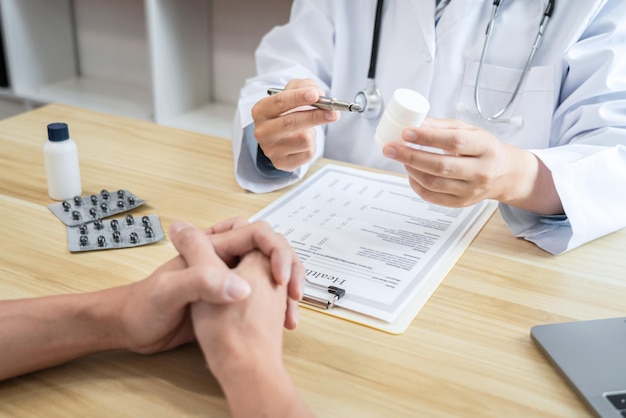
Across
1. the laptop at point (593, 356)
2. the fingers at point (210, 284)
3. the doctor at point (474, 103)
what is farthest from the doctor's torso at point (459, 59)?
the fingers at point (210, 284)

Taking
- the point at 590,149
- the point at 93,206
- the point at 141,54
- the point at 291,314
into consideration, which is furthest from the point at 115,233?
the point at 141,54

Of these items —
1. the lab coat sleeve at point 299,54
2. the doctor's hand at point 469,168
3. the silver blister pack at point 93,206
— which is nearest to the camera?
the doctor's hand at point 469,168

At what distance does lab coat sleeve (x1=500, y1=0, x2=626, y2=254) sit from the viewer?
908mm

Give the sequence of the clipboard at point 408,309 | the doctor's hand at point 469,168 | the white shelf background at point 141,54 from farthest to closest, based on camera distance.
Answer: the white shelf background at point 141,54 → the doctor's hand at point 469,168 → the clipboard at point 408,309

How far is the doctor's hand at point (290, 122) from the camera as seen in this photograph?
923mm

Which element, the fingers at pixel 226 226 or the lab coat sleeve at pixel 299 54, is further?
the lab coat sleeve at pixel 299 54

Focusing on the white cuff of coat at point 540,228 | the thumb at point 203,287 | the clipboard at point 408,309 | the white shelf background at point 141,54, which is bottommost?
the white shelf background at point 141,54

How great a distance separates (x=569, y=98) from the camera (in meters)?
1.09

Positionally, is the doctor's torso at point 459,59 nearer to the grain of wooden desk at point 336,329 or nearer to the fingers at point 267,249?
the grain of wooden desk at point 336,329

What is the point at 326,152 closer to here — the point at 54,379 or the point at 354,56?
the point at 354,56

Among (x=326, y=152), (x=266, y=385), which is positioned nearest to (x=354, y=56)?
(x=326, y=152)

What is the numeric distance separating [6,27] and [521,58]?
198 centimetres

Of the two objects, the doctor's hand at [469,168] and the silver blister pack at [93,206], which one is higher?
the doctor's hand at [469,168]

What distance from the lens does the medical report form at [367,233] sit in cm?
76
